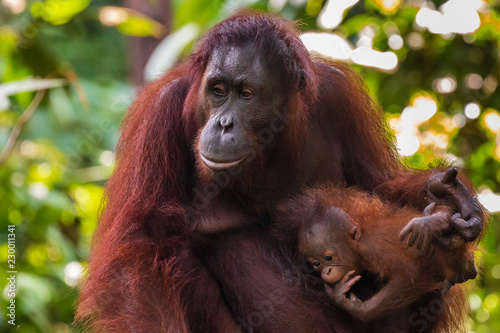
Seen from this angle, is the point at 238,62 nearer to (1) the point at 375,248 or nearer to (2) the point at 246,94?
(2) the point at 246,94

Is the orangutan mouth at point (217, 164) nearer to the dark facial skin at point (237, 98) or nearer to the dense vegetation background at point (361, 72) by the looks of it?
the dark facial skin at point (237, 98)

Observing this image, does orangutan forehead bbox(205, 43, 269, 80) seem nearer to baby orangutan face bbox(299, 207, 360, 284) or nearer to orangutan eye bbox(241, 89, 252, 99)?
orangutan eye bbox(241, 89, 252, 99)

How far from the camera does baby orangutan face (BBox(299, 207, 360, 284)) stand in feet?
10.3

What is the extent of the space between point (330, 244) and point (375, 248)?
215 millimetres

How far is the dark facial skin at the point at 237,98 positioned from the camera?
3.00m

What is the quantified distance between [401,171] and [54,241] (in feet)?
10.3

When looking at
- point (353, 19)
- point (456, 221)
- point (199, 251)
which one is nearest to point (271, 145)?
point (199, 251)

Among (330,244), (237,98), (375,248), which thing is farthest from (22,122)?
(375,248)

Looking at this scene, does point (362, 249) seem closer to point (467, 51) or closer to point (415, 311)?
point (415, 311)

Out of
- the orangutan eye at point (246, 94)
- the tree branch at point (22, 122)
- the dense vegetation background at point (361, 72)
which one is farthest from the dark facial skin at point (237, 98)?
the tree branch at point (22, 122)

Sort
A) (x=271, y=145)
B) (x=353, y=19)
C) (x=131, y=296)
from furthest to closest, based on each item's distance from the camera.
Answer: (x=353, y=19) → (x=271, y=145) → (x=131, y=296)

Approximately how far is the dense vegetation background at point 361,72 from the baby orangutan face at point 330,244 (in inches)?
52.8

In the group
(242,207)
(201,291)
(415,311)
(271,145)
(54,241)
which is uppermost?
(271,145)

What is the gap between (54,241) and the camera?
18.2 ft
